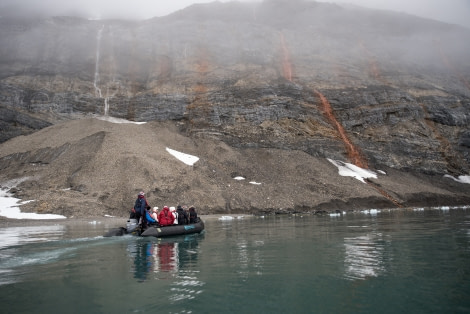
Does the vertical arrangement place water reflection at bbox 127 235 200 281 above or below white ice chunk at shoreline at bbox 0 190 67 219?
below

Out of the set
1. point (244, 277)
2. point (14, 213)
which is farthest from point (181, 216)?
point (14, 213)

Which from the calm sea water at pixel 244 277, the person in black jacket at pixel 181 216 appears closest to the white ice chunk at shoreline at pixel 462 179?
the calm sea water at pixel 244 277

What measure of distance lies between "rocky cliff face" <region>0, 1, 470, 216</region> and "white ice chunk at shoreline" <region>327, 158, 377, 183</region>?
1919mm

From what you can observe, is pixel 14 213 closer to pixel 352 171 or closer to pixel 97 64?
pixel 352 171

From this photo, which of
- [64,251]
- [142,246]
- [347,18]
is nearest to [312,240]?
[142,246]

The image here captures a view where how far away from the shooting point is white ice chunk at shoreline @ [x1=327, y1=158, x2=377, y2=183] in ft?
161

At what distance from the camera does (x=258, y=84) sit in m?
62.1

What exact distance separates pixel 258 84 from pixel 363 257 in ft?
175

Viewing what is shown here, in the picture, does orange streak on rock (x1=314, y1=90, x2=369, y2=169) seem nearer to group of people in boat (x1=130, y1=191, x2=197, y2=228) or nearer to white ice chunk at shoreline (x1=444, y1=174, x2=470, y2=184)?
white ice chunk at shoreline (x1=444, y1=174, x2=470, y2=184)

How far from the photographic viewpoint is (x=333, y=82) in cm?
6581

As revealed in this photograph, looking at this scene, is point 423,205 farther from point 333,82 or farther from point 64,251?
point 64,251

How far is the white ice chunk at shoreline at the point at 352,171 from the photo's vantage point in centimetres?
4900

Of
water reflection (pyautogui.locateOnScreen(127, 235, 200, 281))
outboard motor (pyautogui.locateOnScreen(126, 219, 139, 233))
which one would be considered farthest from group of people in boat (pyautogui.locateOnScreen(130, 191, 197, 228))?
water reflection (pyautogui.locateOnScreen(127, 235, 200, 281))

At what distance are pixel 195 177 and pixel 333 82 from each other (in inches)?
1467
